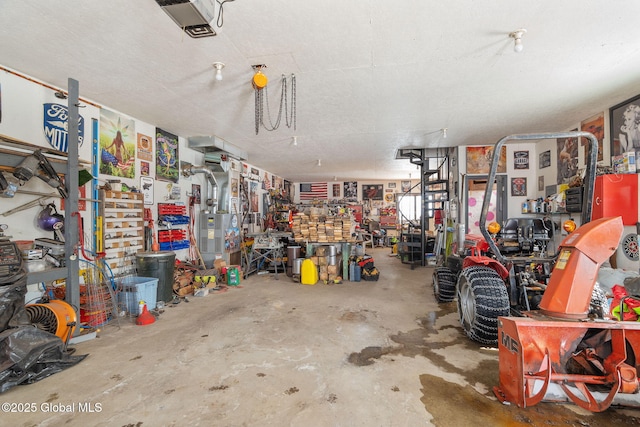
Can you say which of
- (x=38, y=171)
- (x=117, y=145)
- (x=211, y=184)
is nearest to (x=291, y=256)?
(x=211, y=184)

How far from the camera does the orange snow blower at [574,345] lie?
5.86 ft

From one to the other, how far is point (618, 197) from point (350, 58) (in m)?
4.45

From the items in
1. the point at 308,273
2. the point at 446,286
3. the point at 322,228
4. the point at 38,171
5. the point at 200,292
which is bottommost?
the point at 200,292

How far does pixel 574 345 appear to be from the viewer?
1.93 metres

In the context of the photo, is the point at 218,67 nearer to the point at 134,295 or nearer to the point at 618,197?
the point at 134,295

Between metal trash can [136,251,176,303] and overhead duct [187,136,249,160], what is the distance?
275 cm

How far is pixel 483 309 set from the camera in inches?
106

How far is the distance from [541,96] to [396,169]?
6.36m

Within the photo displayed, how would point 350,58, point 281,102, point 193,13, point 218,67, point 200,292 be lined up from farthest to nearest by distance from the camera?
point 200,292, point 281,102, point 218,67, point 350,58, point 193,13

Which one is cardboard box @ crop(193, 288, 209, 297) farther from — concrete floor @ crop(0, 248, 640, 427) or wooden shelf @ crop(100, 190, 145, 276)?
wooden shelf @ crop(100, 190, 145, 276)

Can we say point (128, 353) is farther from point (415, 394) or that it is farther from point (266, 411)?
point (415, 394)

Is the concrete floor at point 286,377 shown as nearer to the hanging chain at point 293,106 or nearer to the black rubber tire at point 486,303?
the black rubber tire at point 486,303

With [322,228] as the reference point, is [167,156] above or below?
above

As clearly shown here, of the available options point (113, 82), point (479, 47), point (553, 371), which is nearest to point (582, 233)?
point (553, 371)
